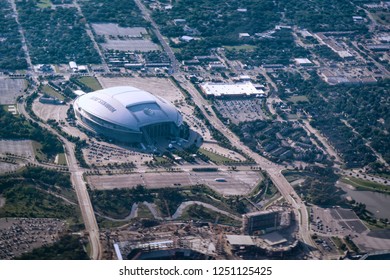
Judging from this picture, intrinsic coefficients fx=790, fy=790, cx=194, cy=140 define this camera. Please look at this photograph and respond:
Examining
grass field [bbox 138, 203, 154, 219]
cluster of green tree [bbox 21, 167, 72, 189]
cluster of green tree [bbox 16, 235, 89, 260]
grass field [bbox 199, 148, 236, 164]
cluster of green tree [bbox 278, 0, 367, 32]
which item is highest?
cluster of green tree [bbox 16, 235, 89, 260]

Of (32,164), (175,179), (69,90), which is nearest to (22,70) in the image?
(69,90)

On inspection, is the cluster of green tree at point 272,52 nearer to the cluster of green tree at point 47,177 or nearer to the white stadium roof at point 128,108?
the white stadium roof at point 128,108

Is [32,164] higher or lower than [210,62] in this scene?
higher

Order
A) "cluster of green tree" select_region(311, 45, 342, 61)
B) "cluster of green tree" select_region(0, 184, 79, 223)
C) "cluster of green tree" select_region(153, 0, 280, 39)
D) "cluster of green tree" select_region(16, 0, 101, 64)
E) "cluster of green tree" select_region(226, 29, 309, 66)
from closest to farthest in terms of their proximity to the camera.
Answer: "cluster of green tree" select_region(0, 184, 79, 223)
"cluster of green tree" select_region(16, 0, 101, 64)
"cluster of green tree" select_region(226, 29, 309, 66)
"cluster of green tree" select_region(311, 45, 342, 61)
"cluster of green tree" select_region(153, 0, 280, 39)

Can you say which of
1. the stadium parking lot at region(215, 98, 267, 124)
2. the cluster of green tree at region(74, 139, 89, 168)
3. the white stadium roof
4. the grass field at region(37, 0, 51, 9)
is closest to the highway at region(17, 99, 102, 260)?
the cluster of green tree at region(74, 139, 89, 168)

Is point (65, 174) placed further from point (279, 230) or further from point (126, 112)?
point (279, 230)

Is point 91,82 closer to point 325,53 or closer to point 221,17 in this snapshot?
point 221,17

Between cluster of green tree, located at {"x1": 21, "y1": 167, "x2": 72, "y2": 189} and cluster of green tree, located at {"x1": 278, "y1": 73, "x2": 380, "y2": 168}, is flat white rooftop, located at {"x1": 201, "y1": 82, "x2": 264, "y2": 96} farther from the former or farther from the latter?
cluster of green tree, located at {"x1": 21, "y1": 167, "x2": 72, "y2": 189}
